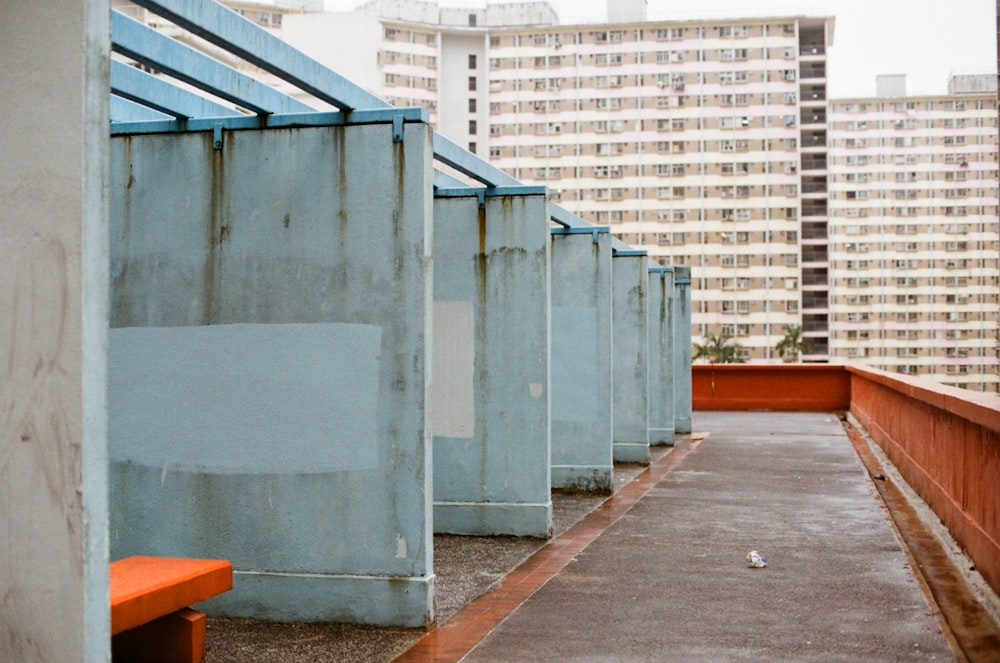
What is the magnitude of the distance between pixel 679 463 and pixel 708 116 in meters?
89.1

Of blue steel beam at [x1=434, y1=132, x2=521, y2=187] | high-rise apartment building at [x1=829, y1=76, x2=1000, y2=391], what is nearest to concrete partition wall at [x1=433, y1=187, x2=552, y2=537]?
blue steel beam at [x1=434, y1=132, x2=521, y2=187]

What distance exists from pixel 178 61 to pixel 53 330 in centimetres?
247

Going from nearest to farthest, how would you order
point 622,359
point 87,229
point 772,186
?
1. point 87,229
2. point 622,359
3. point 772,186

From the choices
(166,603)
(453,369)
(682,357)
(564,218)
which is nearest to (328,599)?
(166,603)

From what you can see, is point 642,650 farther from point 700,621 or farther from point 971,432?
point 971,432

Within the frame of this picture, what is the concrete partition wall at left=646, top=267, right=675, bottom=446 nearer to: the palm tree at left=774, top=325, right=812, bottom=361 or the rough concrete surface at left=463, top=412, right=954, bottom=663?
the rough concrete surface at left=463, top=412, right=954, bottom=663

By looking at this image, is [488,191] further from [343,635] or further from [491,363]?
[343,635]

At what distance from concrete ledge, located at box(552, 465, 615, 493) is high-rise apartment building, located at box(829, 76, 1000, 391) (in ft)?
388

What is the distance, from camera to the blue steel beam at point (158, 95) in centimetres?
623

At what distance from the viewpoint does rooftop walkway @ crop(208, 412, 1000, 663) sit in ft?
20.0

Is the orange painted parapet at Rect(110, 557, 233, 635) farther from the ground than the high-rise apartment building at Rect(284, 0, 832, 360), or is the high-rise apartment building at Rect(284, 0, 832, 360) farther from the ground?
the high-rise apartment building at Rect(284, 0, 832, 360)

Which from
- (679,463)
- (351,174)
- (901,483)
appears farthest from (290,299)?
(679,463)

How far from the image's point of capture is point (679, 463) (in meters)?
16.8

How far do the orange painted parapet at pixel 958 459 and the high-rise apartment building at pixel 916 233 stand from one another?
4617 inches
